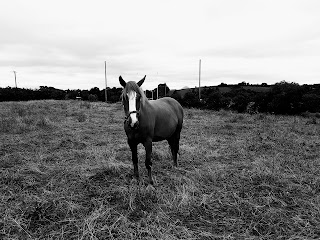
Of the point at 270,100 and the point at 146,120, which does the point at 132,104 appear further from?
the point at 270,100

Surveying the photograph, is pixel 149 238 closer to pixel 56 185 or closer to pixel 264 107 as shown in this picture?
pixel 56 185

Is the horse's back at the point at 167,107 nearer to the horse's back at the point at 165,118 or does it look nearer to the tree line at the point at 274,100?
the horse's back at the point at 165,118

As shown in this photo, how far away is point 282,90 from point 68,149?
18541mm

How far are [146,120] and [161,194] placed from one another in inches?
54.0

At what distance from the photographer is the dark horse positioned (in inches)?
149

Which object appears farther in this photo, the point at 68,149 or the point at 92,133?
the point at 92,133

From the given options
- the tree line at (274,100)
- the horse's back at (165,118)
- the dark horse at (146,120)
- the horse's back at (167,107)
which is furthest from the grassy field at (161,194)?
the tree line at (274,100)

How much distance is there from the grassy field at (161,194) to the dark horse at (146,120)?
71cm

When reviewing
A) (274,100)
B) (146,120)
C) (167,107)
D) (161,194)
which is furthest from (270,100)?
(161,194)

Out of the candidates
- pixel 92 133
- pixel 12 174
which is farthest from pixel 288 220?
pixel 92 133

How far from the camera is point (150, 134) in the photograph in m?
4.39

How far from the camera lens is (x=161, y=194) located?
13.0ft

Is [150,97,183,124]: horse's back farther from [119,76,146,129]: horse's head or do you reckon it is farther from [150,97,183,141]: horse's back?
[119,76,146,129]: horse's head

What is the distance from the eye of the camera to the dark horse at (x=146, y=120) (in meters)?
3.79
